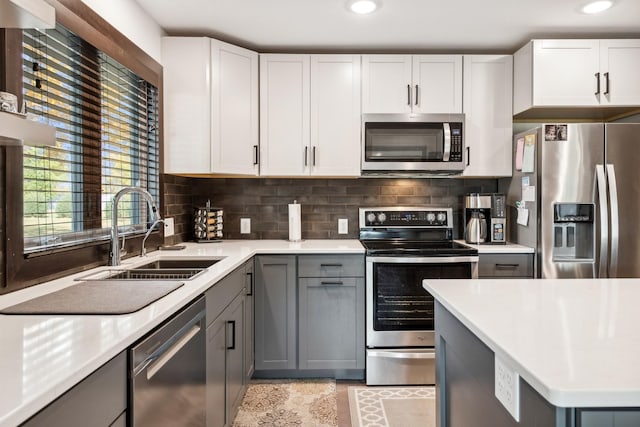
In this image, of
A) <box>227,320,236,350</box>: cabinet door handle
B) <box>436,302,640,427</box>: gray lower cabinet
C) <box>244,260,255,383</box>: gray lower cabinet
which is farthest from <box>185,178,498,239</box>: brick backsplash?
<box>436,302,640,427</box>: gray lower cabinet

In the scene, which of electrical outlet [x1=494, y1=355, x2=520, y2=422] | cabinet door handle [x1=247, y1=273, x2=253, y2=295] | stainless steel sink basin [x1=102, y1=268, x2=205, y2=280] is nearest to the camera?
electrical outlet [x1=494, y1=355, x2=520, y2=422]

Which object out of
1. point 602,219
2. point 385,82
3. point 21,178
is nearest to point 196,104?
point 385,82

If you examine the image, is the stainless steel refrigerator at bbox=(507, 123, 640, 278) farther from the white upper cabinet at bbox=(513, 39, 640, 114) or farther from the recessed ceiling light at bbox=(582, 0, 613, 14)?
the recessed ceiling light at bbox=(582, 0, 613, 14)

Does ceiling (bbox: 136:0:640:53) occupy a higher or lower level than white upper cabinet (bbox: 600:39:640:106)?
higher

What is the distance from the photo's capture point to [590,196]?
2.58 meters

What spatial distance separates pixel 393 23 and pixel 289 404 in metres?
A: 2.39

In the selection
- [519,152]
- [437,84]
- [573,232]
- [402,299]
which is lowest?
[402,299]

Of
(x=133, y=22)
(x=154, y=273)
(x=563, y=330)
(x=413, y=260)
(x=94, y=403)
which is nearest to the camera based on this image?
(x=94, y=403)

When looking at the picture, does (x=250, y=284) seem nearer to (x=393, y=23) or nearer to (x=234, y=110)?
(x=234, y=110)

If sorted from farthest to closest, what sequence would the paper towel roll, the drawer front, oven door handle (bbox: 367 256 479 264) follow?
the paper towel roll < oven door handle (bbox: 367 256 479 264) < the drawer front

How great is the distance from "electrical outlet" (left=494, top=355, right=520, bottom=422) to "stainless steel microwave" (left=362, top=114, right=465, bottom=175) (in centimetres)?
204

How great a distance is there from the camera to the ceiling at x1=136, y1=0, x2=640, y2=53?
236 cm

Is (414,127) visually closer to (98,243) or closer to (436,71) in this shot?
(436,71)

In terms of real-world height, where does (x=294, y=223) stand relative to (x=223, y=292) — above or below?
above
